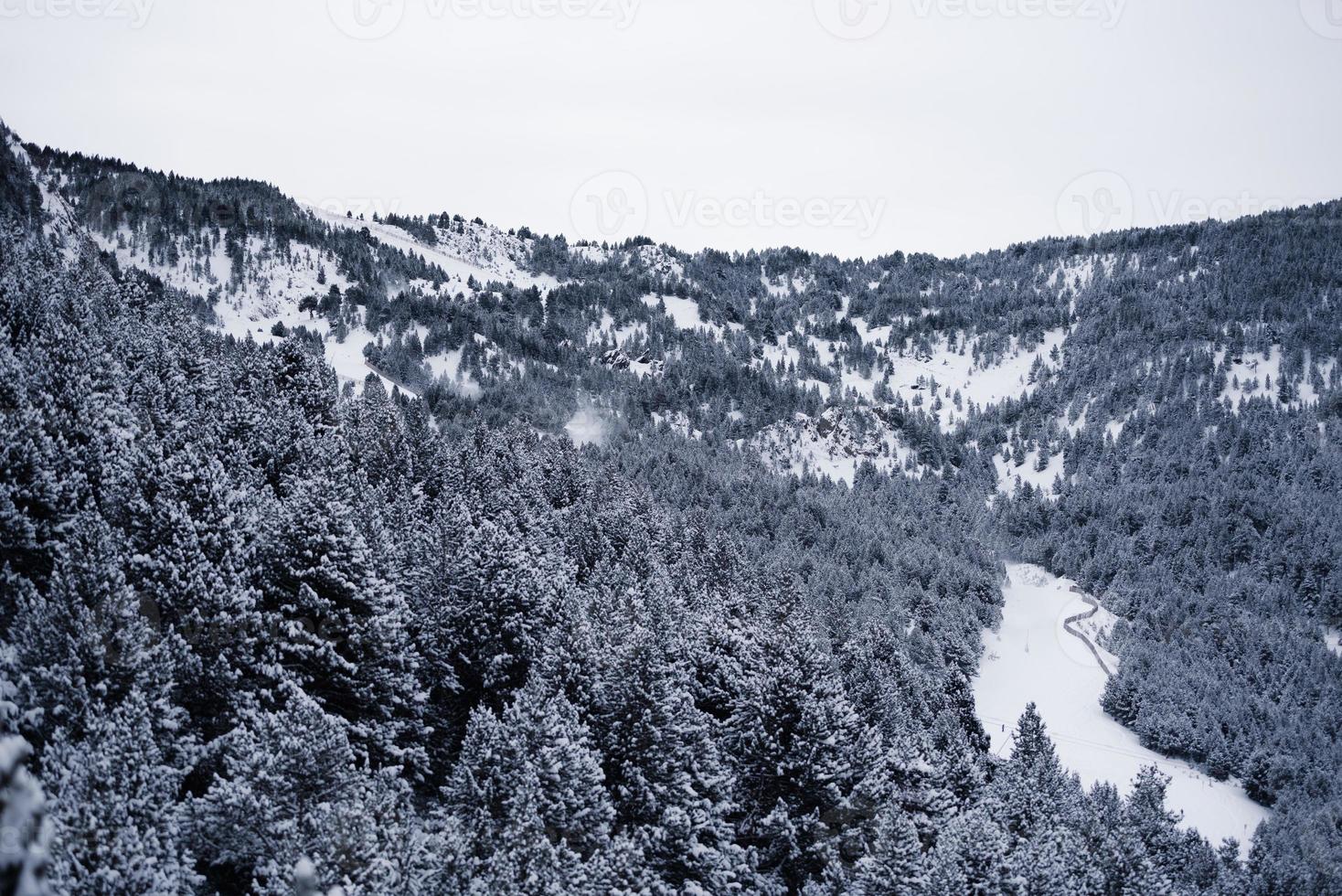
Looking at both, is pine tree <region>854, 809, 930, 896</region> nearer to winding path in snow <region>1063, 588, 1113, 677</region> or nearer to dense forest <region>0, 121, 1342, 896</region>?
dense forest <region>0, 121, 1342, 896</region>

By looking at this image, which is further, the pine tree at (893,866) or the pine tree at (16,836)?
the pine tree at (893,866)

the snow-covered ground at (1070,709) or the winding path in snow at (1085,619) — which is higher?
the winding path in snow at (1085,619)

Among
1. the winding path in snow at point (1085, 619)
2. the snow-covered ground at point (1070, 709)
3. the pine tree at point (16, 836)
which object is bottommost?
the snow-covered ground at point (1070, 709)

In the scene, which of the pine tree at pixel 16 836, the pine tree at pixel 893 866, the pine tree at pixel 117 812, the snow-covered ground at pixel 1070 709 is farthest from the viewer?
the snow-covered ground at pixel 1070 709

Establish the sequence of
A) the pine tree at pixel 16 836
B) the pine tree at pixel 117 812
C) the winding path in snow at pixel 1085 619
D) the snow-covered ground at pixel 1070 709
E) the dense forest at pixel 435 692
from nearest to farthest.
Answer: the pine tree at pixel 16 836 < the pine tree at pixel 117 812 < the dense forest at pixel 435 692 < the snow-covered ground at pixel 1070 709 < the winding path in snow at pixel 1085 619

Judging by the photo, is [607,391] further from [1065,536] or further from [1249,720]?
[1249,720]

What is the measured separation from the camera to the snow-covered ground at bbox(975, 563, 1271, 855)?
278ft

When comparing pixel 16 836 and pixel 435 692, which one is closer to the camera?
pixel 16 836

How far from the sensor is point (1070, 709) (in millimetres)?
100062

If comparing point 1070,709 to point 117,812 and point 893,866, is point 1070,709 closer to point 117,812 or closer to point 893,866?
point 893,866

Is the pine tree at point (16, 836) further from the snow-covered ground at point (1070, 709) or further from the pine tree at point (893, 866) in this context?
the snow-covered ground at point (1070, 709)

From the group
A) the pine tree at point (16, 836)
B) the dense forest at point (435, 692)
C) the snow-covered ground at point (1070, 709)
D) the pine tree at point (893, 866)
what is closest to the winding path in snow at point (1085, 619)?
the snow-covered ground at point (1070, 709)

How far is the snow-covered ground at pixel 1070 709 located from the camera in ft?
278

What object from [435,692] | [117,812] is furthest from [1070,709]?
[117,812]
